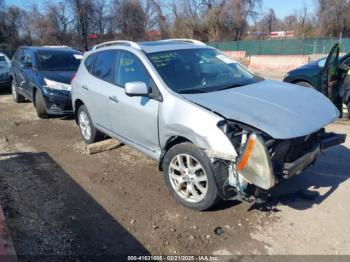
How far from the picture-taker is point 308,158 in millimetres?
3791

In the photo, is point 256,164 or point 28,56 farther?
point 28,56

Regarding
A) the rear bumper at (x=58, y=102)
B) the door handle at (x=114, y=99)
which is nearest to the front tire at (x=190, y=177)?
the door handle at (x=114, y=99)

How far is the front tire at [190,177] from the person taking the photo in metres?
3.72

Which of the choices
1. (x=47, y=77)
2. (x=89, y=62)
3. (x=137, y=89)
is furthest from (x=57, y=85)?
(x=137, y=89)

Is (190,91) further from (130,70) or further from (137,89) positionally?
(130,70)

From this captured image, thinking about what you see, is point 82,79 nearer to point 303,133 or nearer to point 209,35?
point 303,133

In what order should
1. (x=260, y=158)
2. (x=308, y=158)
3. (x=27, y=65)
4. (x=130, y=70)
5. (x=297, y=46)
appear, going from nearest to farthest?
(x=260, y=158), (x=308, y=158), (x=130, y=70), (x=27, y=65), (x=297, y=46)

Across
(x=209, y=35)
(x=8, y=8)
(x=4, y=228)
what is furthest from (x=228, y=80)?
(x=209, y=35)

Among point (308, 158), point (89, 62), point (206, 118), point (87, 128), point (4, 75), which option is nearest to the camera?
point (206, 118)

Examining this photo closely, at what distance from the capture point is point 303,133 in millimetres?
3416

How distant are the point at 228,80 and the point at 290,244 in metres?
2.16

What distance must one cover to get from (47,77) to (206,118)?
5982 millimetres

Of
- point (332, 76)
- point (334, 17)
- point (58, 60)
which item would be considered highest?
point (334, 17)

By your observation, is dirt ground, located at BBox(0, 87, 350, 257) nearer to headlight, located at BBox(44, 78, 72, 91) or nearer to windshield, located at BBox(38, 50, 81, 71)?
headlight, located at BBox(44, 78, 72, 91)
